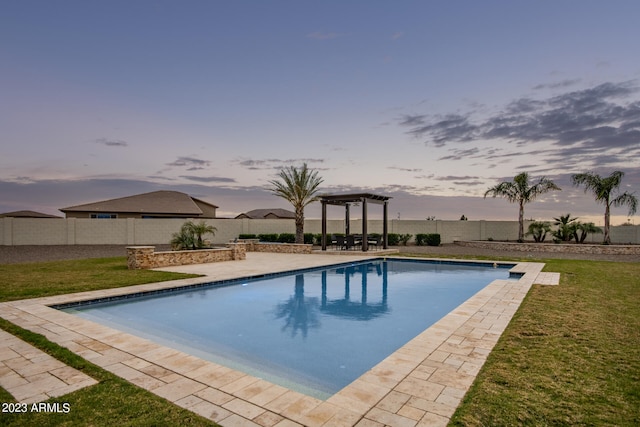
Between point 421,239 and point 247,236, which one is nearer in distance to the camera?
point 247,236

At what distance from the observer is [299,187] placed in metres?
20.5

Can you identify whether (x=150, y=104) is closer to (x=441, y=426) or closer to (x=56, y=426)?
(x=56, y=426)

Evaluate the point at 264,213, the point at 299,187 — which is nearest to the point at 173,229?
the point at 299,187

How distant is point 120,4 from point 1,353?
11.5 m

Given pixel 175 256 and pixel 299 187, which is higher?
pixel 299 187

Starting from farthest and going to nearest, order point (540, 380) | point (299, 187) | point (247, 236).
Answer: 1. point (247, 236)
2. point (299, 187)
3. point (540, 380)

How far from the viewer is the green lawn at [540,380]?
2.76 m

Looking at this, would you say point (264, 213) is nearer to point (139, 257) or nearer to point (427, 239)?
point (427, 239)

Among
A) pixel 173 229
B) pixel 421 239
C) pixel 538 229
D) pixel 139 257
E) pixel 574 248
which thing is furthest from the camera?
pixel 421 239

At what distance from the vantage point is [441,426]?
262 cm

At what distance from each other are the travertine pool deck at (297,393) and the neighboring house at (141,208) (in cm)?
2355

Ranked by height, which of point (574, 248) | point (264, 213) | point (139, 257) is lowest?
→ point (574, 248)

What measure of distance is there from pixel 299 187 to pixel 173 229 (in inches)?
371

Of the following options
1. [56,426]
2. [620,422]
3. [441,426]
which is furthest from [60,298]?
[620,422]
